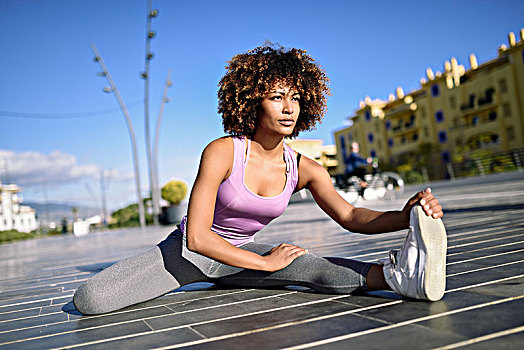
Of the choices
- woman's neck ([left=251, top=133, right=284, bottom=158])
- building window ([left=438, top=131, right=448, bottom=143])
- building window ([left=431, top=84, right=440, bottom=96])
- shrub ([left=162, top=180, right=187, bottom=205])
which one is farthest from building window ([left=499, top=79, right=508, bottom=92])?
woman's neck ([left=251, top=133, right=284, bottom=158])

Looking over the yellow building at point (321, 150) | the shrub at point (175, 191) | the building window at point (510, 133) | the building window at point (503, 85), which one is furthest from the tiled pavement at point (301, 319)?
the yellow building at point (321, 150)

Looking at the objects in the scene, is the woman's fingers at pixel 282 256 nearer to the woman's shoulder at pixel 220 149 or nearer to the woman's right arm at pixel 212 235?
the woman's right arm at pixel 212 235

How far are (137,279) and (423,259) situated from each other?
4.38ft

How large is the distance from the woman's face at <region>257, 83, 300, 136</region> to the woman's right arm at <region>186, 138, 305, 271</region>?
325 mm

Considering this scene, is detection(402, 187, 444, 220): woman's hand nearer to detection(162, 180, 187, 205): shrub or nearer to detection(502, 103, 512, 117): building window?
detection(162, 180, 187, 205): shrub

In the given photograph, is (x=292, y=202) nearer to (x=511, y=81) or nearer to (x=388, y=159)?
(x=511, y=81)

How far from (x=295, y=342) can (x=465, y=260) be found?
5.37 ft

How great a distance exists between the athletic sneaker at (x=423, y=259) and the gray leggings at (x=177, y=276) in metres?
0.27

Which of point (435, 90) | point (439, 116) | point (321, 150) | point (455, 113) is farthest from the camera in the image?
point (321, 150)

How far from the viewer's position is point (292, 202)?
23.4 meters

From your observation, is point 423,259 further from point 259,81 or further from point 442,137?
point 442,137

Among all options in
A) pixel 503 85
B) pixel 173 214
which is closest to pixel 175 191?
pixel 173 214

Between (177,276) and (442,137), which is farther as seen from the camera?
(442,137)

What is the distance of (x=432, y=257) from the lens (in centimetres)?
179
